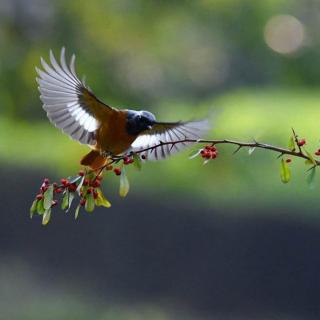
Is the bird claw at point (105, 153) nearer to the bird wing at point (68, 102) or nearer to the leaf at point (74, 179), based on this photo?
the bird wing at point (68, 102)

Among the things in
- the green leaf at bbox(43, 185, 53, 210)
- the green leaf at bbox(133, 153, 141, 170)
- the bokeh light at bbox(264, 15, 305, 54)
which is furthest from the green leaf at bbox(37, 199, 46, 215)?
the bokeh light at bbox(264, 15, 305, 54)

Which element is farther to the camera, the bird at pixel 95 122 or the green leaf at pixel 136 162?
the bird at pixel 95 122

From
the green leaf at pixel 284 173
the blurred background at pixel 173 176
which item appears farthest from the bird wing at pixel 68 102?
the blurred background at pixel 173 176

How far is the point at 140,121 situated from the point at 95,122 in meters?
0.08

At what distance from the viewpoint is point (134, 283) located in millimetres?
4145

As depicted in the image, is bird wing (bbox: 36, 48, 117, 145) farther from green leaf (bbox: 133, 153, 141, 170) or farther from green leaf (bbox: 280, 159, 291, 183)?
green leaf (bbox: 280, 159, 291, 183)

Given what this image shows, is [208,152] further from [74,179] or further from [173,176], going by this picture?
[173,176]

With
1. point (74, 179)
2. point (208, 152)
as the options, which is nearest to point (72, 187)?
point (74, 179)

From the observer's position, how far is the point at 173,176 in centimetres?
444

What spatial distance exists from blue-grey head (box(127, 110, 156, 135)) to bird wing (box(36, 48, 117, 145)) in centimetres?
3

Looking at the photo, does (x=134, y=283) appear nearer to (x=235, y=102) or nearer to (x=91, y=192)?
(x=235, y=102)

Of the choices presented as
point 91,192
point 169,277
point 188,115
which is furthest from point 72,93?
point 188,115

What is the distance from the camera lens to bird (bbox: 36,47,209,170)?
138 centimetres

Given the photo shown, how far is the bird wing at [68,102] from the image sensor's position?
1374 mm
